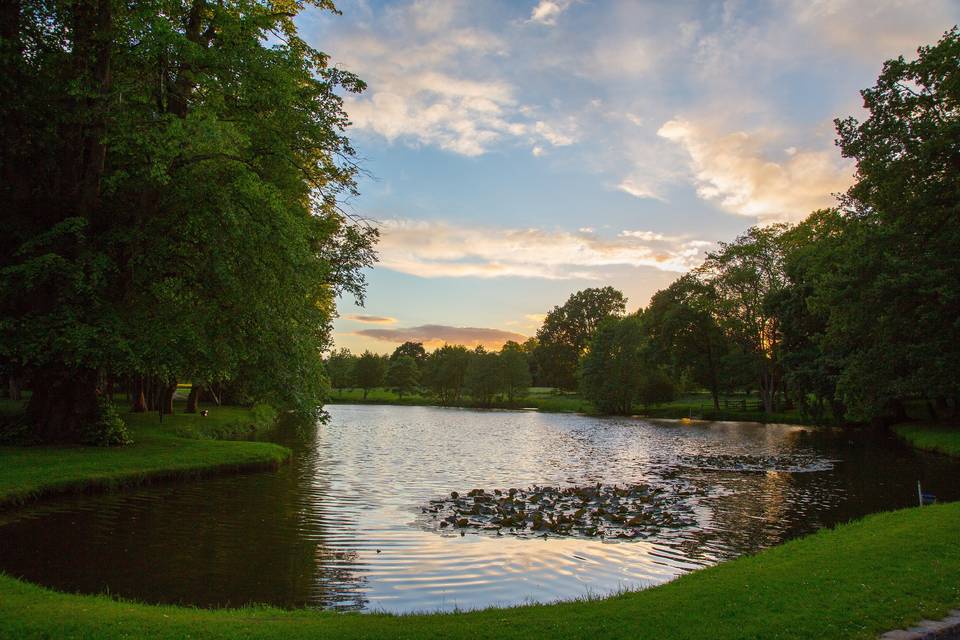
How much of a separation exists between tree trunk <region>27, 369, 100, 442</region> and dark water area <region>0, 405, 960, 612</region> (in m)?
5.67

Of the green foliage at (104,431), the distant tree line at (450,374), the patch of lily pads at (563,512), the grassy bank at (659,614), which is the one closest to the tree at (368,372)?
the distant tree line at (450,374)

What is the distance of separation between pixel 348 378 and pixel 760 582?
135906 millimetres

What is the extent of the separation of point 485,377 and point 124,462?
9418cm

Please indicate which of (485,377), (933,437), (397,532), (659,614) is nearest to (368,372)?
(485,377)

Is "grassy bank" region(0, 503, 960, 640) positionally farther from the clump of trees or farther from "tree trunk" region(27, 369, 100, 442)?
"tree trunk" region(27, 369, 100, 442)

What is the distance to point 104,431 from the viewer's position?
23.0 meters

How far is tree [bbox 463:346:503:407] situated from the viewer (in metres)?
113

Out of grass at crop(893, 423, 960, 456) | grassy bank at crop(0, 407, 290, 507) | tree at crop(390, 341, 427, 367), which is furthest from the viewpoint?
tree at crop(390, 341, 427, 367)

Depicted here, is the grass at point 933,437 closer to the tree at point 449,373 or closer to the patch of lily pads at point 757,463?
the patch of lily pads at point 757,463

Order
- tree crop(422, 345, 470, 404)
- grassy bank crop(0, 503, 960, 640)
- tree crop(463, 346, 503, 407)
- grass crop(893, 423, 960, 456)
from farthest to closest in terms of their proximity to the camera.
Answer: tree crop(422, 345, 470, 404) < tree crop(463, 346, 503, 407) < grass crop(893, 423, 960, 456) < grassy bank crop(0, 503, 960, 640)

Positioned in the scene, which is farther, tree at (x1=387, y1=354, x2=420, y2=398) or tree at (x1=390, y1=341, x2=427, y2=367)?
tree at (x1=390, y1=341, x2=427, y2=367)

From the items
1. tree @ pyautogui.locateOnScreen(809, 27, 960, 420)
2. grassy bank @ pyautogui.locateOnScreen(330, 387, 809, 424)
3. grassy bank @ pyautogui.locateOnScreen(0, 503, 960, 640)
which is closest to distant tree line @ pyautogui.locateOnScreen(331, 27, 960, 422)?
tree @ pyautogui.locateOnScreen(809, 27, 960, 420)

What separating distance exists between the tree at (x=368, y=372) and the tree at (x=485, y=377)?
33.4m

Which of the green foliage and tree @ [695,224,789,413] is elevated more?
tree @ [695,224,789,413]
